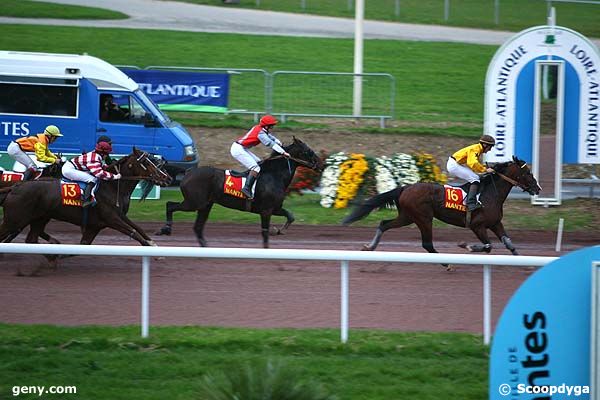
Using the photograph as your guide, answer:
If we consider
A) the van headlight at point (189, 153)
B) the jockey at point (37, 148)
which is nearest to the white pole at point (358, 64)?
the van headlight at point (189, 153)

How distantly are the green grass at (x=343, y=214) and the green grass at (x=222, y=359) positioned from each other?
26.7 ft

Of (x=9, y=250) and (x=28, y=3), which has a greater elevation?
(x=28, y=3)

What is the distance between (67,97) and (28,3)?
692 inches

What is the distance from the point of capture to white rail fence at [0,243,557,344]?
7.96 m

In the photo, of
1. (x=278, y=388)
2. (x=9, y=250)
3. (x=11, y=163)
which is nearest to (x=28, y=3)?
(x=11, y=163)

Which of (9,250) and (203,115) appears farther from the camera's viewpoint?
(203,115)

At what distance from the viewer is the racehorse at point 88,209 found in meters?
12.1

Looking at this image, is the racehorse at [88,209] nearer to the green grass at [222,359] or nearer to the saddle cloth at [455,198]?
the saddle cloth at [455,198]

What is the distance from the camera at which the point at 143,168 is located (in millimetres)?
12945

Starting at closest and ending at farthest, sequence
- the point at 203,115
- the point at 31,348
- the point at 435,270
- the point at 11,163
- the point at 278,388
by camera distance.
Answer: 1. the point at 278,388
2. the point at 31,348
3. the point at 435,270
4. the point at 11,163
5. the point at 203,115

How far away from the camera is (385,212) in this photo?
56.4 ft

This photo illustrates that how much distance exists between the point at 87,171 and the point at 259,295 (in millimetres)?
4947

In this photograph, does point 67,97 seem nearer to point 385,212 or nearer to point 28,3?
point 385,212

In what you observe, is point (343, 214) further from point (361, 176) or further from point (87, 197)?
point (87, 197)
